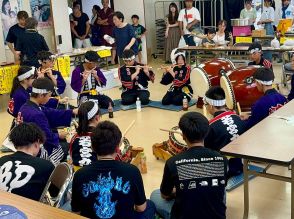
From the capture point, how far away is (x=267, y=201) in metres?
3.54

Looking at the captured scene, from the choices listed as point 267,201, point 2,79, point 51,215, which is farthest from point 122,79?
point 51,215

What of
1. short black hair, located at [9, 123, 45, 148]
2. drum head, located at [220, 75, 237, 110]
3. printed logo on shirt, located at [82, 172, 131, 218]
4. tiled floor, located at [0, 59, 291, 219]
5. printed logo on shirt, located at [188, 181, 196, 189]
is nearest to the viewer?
printed logo on shirt, located at [82, 172, 131, 218]

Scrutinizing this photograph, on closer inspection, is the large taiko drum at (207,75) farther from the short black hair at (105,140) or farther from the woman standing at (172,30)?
the woman standing at (172,30)

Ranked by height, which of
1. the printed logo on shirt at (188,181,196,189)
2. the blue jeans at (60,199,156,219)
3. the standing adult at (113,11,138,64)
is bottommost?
the blue jeans at (60,199,156,219)

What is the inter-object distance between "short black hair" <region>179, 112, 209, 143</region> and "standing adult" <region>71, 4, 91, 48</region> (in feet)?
23.7

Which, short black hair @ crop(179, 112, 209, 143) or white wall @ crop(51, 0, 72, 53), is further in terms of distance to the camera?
white wall @ crop(51, 0, 72, 53)

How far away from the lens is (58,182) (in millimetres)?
2600

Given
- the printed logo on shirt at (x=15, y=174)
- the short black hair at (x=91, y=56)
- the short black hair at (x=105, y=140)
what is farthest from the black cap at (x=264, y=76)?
the short black hair at (x=91, y=56)

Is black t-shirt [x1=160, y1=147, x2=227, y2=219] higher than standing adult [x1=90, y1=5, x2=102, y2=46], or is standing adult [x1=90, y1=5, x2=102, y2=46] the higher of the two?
standing adult [x1=90, y1=5, x2=102, y2=46]

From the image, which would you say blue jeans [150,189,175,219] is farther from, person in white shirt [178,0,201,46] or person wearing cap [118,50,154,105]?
person in white shirt [178,0,201,46]

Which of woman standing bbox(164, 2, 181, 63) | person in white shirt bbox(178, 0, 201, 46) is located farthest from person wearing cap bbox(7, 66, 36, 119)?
woman standing bbox(164, 2, 181, 63)

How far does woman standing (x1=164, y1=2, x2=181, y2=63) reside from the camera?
994cm

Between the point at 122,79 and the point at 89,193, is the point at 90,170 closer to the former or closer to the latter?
the point at 89,193

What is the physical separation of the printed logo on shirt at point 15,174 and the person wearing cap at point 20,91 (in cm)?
224
